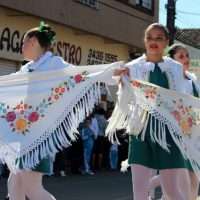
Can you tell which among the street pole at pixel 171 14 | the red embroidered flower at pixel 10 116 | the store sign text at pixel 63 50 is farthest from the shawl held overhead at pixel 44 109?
the street pole at pixel 171 14

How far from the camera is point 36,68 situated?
670 centimetres

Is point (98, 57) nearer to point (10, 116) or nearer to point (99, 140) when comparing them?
point (99, 140)

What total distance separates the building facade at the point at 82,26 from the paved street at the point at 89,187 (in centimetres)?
416

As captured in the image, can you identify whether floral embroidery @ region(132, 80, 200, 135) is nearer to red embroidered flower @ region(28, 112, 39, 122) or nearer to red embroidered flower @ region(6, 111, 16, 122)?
red embroidered flower @ region(28, 112, 39, 122)

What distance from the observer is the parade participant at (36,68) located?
6332 millimetres

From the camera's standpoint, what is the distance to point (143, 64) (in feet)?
21.0

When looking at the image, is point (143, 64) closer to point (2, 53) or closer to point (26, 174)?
point (26, 174)

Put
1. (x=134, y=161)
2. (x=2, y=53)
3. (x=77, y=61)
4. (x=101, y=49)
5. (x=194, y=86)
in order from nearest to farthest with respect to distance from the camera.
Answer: (x=134, y=161)
(x=194, y=86)
(x=2, y=53)
(x=77, y=61)
(x=101, y=49)

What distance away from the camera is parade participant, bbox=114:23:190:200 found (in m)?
6.16

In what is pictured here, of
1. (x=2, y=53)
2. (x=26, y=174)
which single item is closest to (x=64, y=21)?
(x=2, y=53)

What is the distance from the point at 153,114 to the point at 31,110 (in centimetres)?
118

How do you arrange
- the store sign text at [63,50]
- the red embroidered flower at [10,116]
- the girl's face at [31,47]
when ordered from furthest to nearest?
the store sign text at [63,50] < the red embroidered flower at [10,116] < the girl's face at [31,47]

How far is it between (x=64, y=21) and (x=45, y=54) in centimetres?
Answer: 1392

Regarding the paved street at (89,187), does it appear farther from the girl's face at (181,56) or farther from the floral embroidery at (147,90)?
the floral embroidery at (147,90)
